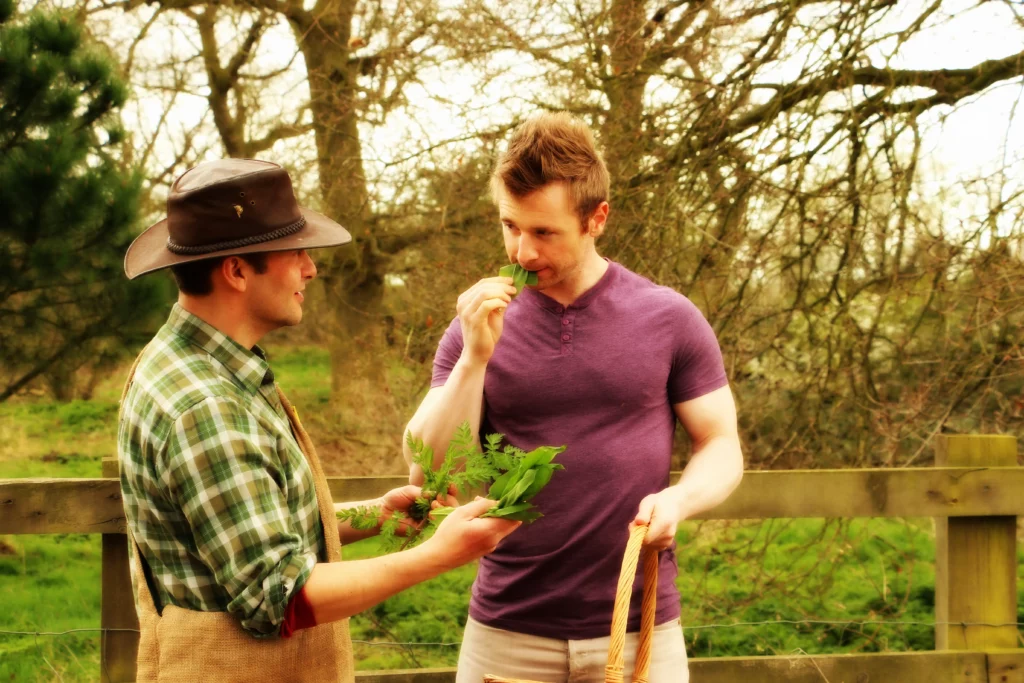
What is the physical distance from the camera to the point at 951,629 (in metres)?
3.29

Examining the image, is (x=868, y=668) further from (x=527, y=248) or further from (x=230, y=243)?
(x=230, y=243)

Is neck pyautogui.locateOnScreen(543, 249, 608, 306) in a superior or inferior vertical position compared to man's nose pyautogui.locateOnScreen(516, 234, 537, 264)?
inferior

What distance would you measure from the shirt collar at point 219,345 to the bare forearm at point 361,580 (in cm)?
38

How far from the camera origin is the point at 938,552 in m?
3.36

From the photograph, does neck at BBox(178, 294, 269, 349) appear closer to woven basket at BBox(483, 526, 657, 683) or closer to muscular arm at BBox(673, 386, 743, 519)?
woven basket at BBox(483, 526, 657, 683)

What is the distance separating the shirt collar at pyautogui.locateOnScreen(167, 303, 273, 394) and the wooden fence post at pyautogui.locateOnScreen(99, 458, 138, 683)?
4.67 feet

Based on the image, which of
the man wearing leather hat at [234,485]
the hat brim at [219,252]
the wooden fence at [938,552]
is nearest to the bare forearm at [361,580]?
the man wearing leather hat at [234,485]

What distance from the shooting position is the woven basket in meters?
1.82

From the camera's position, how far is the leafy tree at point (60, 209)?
571 cm

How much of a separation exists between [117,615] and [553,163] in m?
1.94

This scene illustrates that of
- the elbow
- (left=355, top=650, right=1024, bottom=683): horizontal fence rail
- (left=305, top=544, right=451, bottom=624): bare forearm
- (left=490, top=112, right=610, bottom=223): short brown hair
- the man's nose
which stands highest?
(left=490, top=112, right=610, bottom=223): short brown hair

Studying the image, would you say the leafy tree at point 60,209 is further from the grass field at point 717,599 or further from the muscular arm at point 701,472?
the muscular arm at point 701,472

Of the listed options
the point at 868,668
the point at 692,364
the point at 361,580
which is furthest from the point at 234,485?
the point at 868,668

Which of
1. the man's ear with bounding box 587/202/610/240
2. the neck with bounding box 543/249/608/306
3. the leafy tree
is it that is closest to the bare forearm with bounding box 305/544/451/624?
the neck with bounding box 543/249/608/306
